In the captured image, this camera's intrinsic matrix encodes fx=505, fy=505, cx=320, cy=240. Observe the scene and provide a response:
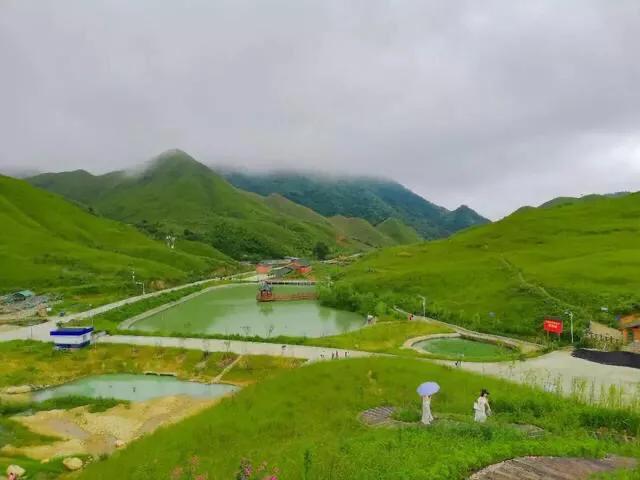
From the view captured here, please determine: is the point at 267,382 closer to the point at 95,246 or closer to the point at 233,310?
the point at 233,310

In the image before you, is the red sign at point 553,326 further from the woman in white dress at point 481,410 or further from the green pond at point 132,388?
the woman in white dress at point 481,410

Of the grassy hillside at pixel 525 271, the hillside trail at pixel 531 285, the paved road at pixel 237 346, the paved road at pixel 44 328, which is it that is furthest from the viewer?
the grassy hillside at pixel 525 271

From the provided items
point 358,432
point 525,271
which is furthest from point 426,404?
point 525,271

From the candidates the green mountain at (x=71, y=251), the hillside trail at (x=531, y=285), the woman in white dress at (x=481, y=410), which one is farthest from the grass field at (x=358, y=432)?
the green mountain at (x=71, y=251)

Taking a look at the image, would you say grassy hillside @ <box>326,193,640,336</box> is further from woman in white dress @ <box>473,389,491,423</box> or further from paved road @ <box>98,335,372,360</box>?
woman in white dress @ <box>473,389,491,423</box>

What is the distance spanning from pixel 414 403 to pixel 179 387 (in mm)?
25770

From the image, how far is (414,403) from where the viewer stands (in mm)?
22969

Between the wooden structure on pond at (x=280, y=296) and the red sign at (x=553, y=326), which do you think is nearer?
the red sign at (x=553, y=326)

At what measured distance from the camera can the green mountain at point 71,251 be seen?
100562 mm

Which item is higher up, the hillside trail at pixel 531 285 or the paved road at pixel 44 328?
the hillside trail at pixel 531 285

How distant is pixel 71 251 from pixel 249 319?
221 ft

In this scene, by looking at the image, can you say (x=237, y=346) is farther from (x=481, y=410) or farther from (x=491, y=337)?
(x=481, y=410)

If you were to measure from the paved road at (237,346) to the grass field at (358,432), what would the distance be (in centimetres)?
1738

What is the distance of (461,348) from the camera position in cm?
5319
